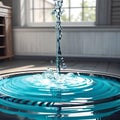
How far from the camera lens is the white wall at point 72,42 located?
4883 mm

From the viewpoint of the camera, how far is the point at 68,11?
5414 mm

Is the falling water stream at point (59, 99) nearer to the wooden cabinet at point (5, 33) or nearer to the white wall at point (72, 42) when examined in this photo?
the white wall at point (72, 42)

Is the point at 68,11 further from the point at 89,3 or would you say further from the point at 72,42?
the point at 72,42

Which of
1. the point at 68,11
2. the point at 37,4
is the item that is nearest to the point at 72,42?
the point at 68,11

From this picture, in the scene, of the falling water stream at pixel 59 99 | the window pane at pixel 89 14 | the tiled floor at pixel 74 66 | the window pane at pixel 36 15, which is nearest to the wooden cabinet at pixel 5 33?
the tiled floor at pixel 74 66

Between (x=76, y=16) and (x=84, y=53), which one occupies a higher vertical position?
(x=76, y=16)

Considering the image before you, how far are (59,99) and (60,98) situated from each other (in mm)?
27

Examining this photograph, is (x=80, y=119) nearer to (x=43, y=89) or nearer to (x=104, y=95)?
(x=104, y=95)

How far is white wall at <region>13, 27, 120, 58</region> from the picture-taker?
4.88m

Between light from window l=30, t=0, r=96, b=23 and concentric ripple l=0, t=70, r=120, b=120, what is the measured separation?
2904 millimetres

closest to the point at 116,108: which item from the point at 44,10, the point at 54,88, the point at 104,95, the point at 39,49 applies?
the point at 104,95

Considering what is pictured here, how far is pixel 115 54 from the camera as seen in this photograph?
4.89m

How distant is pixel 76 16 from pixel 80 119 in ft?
13.2

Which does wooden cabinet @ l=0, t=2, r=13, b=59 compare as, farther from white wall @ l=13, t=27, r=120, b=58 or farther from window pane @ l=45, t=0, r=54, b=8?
window pane @ l=45, t=0, r=54, b=8
